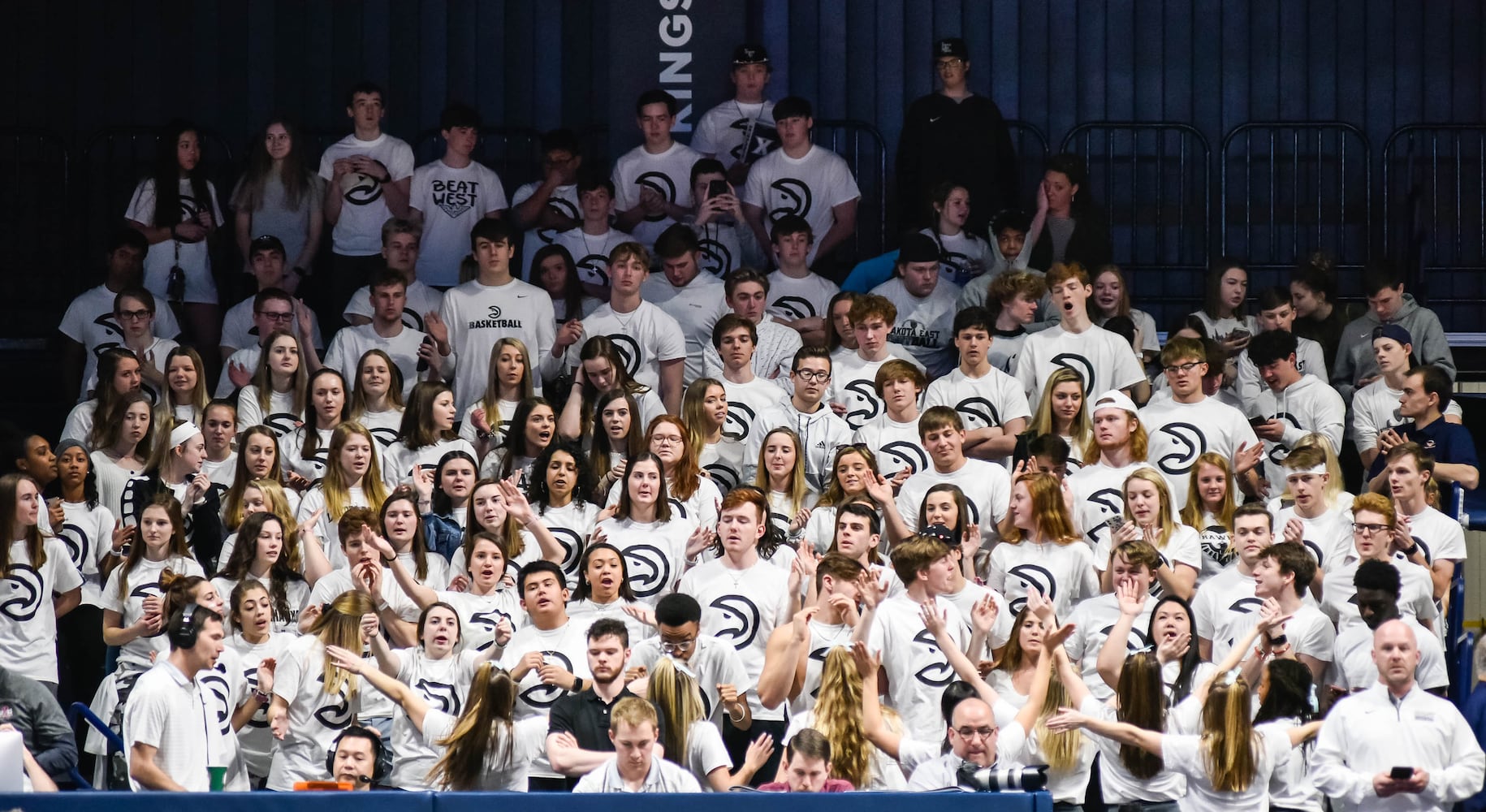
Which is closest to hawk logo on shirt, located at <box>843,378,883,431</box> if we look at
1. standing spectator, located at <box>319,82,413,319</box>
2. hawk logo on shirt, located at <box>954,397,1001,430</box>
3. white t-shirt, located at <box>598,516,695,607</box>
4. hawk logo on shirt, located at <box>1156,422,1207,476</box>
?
hawk logo on shirt, located at <box>954,397,1001,430</box>

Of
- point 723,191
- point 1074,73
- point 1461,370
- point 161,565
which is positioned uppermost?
point 1074,73

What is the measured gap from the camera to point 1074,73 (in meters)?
16.8

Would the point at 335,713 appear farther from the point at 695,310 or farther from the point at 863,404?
the point at 695,310

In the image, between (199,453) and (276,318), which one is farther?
(276,318)

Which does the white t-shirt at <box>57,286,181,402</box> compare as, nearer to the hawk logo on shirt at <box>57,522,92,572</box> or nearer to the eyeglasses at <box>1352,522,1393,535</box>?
the hawk logo on shirt at <box>57,522,92,572</box>

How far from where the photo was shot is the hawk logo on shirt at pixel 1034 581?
10.8 m

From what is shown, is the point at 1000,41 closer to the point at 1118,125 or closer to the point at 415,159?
the point at 1118,125

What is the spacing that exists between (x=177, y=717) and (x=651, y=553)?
8.69 feet

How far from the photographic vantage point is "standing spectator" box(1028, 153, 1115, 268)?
1379cm

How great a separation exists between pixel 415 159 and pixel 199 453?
202 inches

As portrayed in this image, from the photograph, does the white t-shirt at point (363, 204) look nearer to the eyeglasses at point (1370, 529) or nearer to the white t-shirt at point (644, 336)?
the white t-shirt at point (644, 336)

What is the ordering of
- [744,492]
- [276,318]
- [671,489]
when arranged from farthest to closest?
1. [276,318]
2. [671,489]
3. [744,492]

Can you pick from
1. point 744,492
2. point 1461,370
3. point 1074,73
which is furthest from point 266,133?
point 1461,370

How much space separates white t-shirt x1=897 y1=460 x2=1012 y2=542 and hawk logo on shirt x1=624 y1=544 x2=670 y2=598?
138 cm
